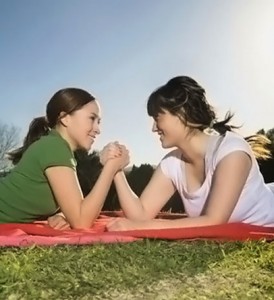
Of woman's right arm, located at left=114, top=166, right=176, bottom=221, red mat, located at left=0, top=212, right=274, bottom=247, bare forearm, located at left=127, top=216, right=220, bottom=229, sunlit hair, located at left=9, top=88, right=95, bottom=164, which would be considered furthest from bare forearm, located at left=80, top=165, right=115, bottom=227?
sunlit hair, located at left=9, top=88, right=95, bottom=164

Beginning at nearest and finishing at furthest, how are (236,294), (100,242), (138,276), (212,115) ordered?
(236,294), (138,276), (100,242), (212,115)

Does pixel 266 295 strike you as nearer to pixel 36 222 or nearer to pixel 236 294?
pixel 236 294

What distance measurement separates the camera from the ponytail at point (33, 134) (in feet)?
11.9

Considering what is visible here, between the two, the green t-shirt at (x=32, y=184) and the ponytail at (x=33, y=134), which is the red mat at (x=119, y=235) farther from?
the ponytail at (x=33, y=134)

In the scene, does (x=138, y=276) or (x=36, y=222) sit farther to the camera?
(x=36, y=222)

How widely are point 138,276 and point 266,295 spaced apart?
1.45 ft

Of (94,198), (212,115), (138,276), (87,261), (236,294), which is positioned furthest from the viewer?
(212,115)

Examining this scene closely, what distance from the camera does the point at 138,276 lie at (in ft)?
7.06

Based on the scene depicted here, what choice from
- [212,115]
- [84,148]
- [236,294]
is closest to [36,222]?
[84,148]

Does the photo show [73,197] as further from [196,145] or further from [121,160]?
[196,145]

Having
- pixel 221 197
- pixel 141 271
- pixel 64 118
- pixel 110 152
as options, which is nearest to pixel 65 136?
pixel 64 118

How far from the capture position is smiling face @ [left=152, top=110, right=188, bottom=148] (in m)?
3.23

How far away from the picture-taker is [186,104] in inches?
127

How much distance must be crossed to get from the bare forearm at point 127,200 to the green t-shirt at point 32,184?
14.6 inches
